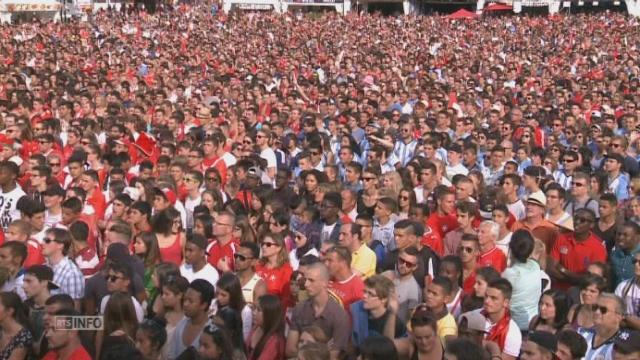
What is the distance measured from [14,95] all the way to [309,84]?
6.31 m

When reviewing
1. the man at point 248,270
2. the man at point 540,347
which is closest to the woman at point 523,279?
the man at point 540,347

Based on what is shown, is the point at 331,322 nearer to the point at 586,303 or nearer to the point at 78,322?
the point at 78,322

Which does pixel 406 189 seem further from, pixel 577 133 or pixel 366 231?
pixel 577 133

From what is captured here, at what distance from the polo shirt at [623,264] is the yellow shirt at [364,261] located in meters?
1.88

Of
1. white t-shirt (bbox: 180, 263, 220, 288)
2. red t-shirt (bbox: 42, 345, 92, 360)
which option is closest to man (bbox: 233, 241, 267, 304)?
white t-shirt (bbox: 180, 263, 220, 288)

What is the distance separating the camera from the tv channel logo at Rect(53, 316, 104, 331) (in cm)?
457

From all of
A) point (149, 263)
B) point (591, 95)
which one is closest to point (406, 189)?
point (149, 263)

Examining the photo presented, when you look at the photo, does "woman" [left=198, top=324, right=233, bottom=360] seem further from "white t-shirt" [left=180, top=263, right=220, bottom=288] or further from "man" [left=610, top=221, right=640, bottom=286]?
"man" [left=610, top=221, right=640, bottom=286]

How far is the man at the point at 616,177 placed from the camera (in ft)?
28.9

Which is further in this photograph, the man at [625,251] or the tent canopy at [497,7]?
the tent canopy at [497,7]

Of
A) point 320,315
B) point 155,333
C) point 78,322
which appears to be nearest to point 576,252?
point 320,315

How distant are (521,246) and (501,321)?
955 mm

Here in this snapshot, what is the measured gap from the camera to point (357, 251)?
645 cm

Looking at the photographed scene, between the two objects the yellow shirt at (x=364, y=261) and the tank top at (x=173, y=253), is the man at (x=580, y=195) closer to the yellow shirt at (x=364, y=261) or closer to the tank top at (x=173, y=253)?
the yellow shirt at (x=364, y=261)
